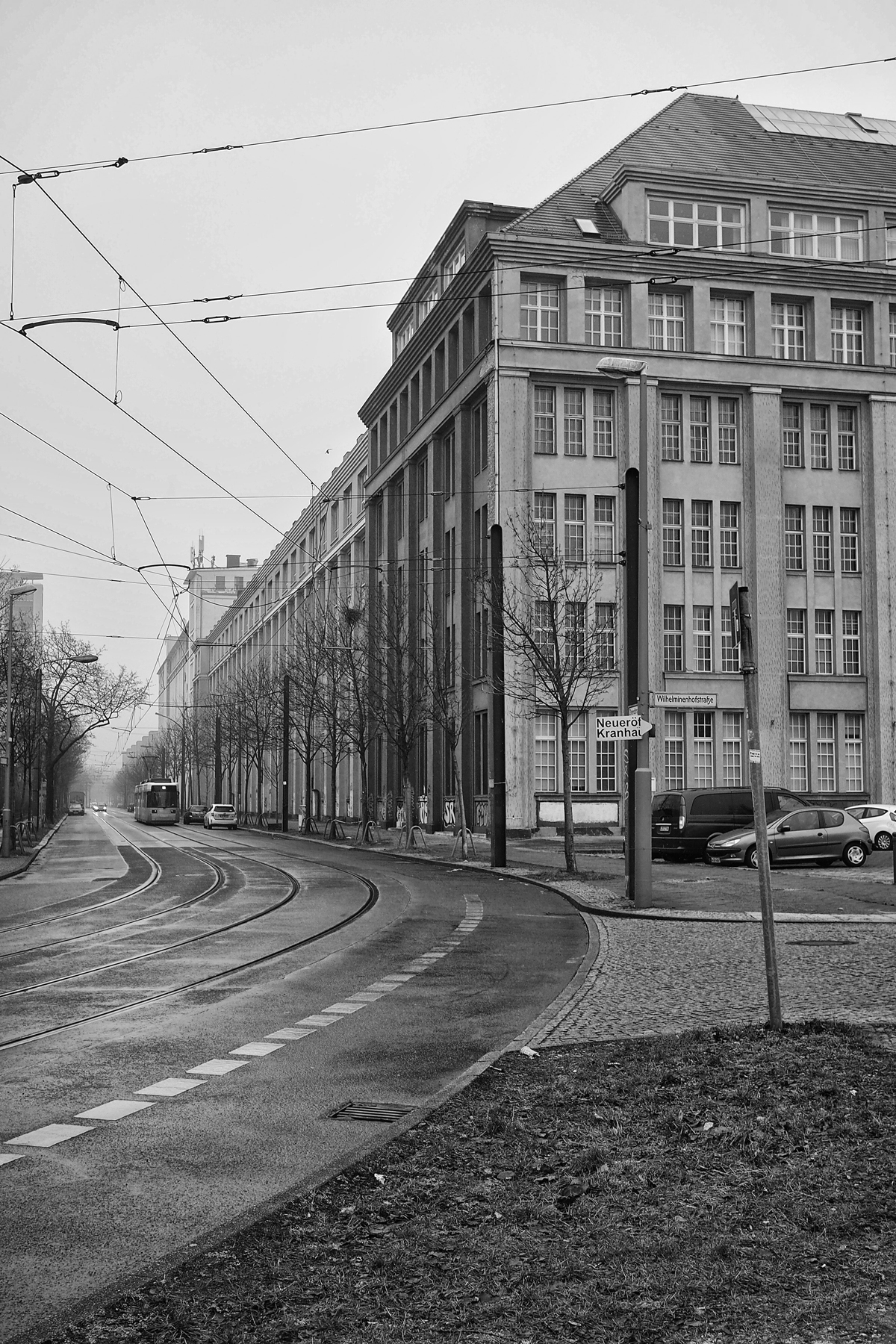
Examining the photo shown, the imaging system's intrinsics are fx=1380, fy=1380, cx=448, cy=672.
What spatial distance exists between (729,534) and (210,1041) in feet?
147

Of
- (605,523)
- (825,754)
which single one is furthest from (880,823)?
(605,523)

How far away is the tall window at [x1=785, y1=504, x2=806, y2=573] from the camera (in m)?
52.2

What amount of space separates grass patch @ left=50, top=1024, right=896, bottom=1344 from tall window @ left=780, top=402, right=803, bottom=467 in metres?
47.7

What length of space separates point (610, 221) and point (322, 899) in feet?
117

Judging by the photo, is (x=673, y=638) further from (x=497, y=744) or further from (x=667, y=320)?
(x=497, y=744)

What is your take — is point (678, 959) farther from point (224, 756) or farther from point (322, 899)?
point (224, 756)

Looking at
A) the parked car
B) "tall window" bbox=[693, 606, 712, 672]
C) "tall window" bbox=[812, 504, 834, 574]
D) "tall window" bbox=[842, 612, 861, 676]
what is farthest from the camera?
"tall window" bbox=[812, 504, 834, 574]

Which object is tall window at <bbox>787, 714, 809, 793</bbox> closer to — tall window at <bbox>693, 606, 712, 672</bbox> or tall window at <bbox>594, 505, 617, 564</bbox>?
tall window at <bbox>693, 606, 712, 672</bbox>

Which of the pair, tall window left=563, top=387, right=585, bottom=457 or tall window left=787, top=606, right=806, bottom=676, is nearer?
tall window left=563, top=387, right=585, bottom=457

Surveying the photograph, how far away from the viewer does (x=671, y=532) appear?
51.5 metres

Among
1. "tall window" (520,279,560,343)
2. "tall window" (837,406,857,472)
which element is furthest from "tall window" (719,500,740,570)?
"tall window" (520,279,560,343)

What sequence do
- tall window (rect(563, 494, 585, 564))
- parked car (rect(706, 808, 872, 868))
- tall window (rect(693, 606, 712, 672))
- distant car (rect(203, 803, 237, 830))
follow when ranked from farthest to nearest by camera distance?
distant car (rect(203, 803, 237, 830)), tall window (rect(693, 606, 712, 672)), tall window (rect(563, 494, 585, 564)), parked car (rect(706, 808, 872, 868))

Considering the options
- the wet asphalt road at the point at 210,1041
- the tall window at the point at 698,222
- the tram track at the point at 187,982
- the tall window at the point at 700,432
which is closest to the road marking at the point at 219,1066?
the wet asphalt road at the point at 210,1041

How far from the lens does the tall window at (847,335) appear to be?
53.0 metres
